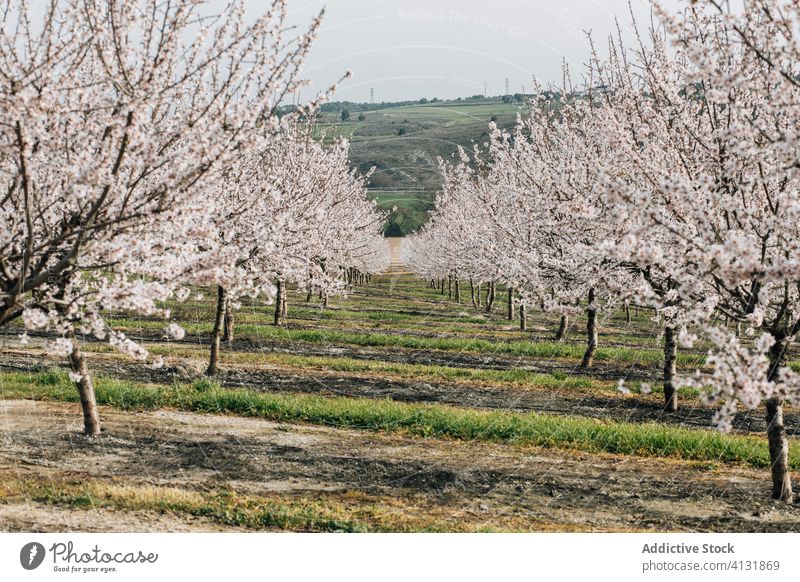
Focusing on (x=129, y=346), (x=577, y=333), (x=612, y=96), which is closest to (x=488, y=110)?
(x=577, y=333)

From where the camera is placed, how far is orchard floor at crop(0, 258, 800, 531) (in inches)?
332

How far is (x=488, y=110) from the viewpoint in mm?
178125

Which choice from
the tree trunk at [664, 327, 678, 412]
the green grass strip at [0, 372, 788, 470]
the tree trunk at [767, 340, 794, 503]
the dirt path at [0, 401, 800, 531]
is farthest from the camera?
the tree trunk at [664, 327, 678, 412]

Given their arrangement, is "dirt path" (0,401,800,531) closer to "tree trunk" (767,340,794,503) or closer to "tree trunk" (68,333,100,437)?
"tree trunk" (68,333,100,437)

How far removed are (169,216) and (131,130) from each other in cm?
98

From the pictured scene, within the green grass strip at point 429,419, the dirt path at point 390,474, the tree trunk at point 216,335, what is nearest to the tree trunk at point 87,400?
the dirt path at point 390,474

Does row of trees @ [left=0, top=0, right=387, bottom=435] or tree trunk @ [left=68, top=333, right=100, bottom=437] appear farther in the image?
tree trunk @ [left=68, top=333, right=100, bottom=437]

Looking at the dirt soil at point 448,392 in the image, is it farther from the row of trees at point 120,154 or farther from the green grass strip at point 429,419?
the row of trees at point 120,154

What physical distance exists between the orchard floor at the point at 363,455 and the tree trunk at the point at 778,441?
12.8 inches

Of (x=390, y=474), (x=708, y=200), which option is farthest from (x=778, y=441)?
(x=390, y=474)

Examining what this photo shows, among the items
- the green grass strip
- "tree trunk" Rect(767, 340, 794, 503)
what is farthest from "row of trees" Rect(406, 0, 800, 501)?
the green grass strip

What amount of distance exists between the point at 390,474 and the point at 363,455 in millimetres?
1035

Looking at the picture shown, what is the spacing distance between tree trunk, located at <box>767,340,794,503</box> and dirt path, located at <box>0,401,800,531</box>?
329 millimetres

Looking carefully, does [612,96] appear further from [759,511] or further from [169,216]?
[169,216]
